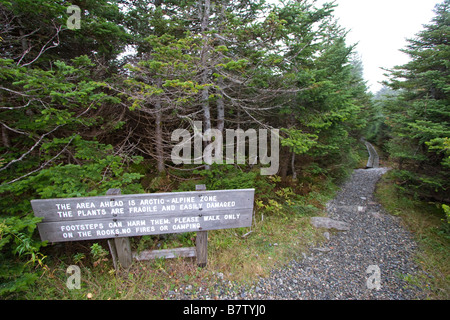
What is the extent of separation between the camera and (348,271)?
4809 mm

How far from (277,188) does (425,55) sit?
26.8 feet

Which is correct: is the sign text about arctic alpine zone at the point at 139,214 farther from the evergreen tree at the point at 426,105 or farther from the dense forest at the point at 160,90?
the evergreen tree at the point at 426,105

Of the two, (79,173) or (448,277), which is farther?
(448,277)

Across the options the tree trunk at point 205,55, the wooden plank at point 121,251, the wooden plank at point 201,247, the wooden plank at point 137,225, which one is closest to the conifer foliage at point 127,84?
the tree trunk at point 205,55

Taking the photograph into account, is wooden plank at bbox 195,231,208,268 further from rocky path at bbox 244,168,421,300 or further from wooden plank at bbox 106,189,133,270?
wooden plank at bbox 106,189,133,270

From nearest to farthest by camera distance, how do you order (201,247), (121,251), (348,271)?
(121,251) → (201,247) → (348,271)

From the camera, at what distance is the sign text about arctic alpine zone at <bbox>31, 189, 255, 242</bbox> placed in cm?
332

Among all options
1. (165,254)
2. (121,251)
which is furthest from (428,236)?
Result: (121,251)

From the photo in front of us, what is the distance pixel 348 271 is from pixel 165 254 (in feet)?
15.3

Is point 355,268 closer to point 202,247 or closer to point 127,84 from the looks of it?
point 202,247

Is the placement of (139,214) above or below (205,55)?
below

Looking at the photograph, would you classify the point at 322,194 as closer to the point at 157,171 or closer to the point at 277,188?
the point at 277,188
